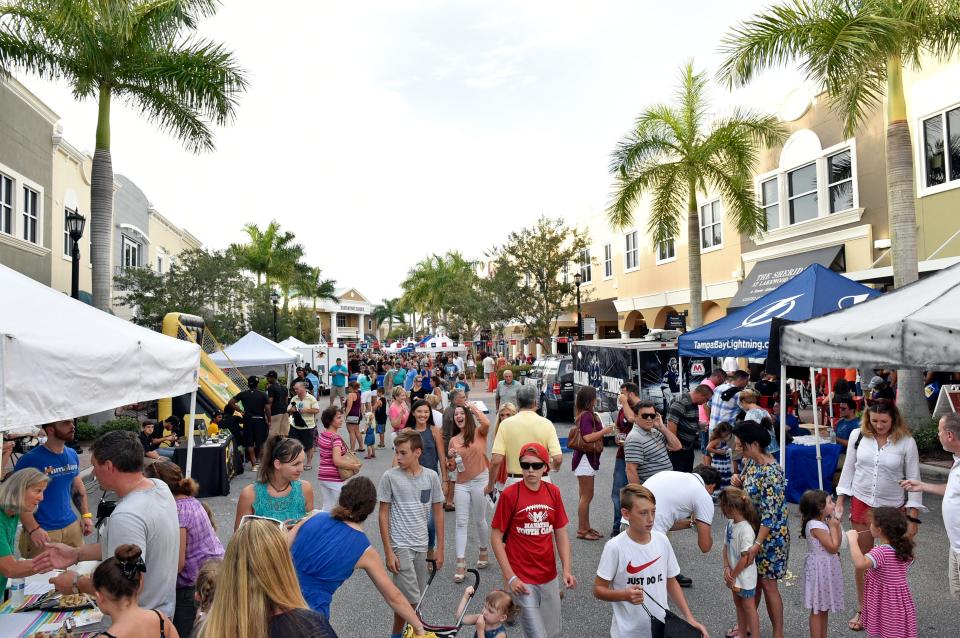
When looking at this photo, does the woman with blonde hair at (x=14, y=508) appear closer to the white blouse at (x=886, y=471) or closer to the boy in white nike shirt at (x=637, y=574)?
the boy in white nike shirt at (x=637, y=574)

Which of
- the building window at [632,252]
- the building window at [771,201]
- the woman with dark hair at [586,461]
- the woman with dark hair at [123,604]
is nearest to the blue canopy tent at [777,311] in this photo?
the woman with dark hair at [586,461]

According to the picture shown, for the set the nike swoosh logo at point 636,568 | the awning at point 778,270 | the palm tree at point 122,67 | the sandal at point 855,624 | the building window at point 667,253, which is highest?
the palm tree at point 122,67

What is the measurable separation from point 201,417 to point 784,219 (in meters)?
18.1

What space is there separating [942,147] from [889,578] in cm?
1478

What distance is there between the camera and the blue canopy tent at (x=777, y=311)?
10.5 meters

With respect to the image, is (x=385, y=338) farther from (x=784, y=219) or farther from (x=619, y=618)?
(x=619, y=618)

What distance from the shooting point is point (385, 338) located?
121 meters

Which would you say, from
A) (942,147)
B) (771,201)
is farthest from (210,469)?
(771,201)

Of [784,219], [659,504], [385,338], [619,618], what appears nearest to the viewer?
[619,618]

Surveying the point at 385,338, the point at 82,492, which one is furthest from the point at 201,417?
the point at 385,338

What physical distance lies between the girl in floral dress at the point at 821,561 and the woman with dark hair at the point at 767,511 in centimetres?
18

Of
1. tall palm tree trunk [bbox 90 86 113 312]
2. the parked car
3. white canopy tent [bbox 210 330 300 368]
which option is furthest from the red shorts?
Answer: white canopy tent [bbox 210 330 300 368]

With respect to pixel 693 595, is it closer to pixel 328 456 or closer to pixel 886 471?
pixel 886 471

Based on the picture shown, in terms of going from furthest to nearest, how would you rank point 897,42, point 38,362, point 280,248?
point 280,248 → point 897,42 → point 38,362
